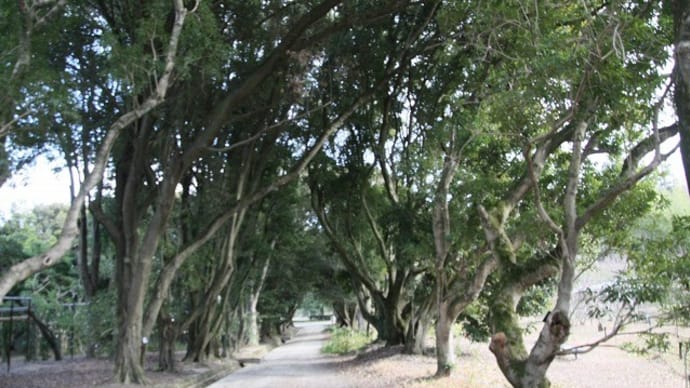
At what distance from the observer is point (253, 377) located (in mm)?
18266

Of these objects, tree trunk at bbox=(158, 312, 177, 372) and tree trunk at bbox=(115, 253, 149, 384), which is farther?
tree trunk at bbox=(158, 312, 177, 372)

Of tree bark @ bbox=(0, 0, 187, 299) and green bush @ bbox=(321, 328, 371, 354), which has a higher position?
tree bark @ bbox=(0, 0, 187, 299)

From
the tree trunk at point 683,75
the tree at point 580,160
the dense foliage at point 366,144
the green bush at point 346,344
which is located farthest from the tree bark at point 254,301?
the tree trunk at point 683,75

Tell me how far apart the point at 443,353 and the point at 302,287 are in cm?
2515

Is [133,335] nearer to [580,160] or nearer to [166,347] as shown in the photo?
[166,347]

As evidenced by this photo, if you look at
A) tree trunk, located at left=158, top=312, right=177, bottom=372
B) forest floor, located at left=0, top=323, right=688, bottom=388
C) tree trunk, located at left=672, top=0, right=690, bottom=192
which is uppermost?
tree trunk, located at left=672, top=0, right=690, bottom=192

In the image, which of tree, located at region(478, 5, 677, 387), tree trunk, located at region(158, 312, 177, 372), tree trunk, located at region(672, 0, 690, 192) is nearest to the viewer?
tree trunk, located at region(672, 0, 690, 192)

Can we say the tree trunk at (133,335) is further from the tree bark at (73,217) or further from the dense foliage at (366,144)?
the tree bark at (73,217)

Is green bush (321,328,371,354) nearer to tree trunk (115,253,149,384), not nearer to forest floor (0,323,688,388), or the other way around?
forest floor (0,323,688,388)

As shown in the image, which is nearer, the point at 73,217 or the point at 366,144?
the point at 73,217

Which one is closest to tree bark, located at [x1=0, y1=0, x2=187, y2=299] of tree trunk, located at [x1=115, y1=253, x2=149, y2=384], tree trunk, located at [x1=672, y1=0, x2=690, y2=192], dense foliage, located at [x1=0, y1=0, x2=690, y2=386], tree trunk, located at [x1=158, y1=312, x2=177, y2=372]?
dense foliage, located at [x1=0, y1=0, x2=690, y2=386]

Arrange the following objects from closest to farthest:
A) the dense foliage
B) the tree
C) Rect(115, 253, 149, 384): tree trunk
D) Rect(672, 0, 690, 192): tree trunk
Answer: Rect(672, 0, 690, 192): tree trunk → the tree → the dense foliage → Rect(115, 253, 149, 384): tree trunk

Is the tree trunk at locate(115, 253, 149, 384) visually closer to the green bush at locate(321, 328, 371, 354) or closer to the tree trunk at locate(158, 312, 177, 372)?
the tree trunk at locate(158, 312, 177, 372)

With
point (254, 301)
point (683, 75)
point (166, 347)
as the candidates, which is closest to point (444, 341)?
point (166, 347)
